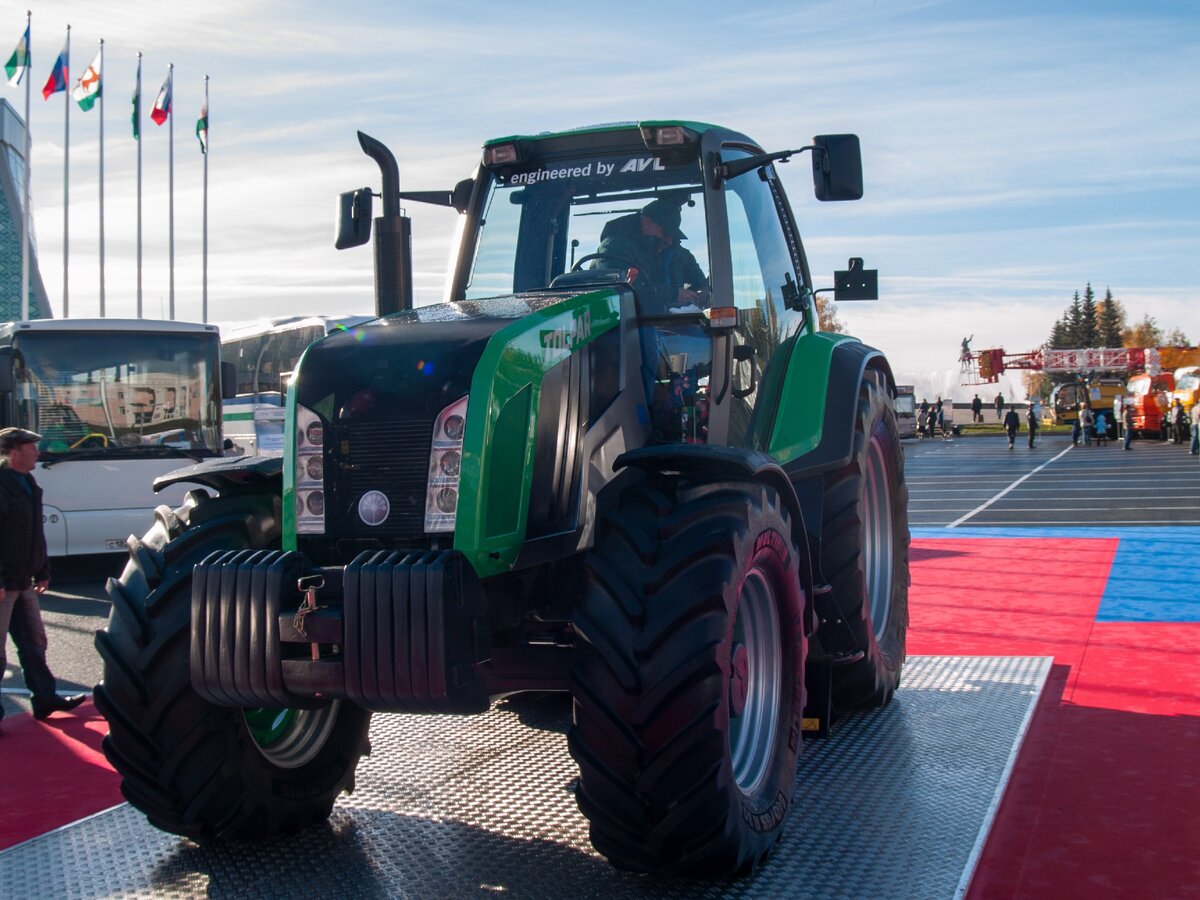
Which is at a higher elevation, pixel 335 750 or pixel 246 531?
pixel 246 531

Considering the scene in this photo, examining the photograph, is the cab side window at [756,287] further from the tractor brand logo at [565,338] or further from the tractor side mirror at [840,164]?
the tractor brand logo at [565,338]

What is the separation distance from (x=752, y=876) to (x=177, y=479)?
2.39m

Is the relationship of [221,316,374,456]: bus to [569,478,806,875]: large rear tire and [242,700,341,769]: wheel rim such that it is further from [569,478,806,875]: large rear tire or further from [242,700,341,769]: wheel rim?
[569,478,806,875]: large rear tire

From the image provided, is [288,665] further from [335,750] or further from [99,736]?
[99,736]

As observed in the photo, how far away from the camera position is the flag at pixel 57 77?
35.2 metres

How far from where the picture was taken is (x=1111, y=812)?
4.71 m

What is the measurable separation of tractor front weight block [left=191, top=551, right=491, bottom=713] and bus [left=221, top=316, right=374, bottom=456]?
17.3 metres

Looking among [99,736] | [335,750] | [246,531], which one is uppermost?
[246,531]

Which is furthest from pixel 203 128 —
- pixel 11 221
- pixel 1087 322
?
pixel 1087 322

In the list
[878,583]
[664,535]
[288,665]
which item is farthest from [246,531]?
[878,583]

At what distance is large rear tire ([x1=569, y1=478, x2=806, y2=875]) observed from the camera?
146 inches

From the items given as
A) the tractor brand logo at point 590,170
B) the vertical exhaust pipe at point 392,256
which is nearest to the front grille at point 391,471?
the vertical exhaust pipe at point 392,256

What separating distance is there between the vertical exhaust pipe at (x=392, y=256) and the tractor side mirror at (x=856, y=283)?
2321 millimetres

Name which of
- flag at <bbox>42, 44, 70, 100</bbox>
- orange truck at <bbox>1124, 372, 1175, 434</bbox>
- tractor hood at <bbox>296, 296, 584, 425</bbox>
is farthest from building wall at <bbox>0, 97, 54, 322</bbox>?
tractor hood at <bbox>296, 296, 584, 425</bbox>
